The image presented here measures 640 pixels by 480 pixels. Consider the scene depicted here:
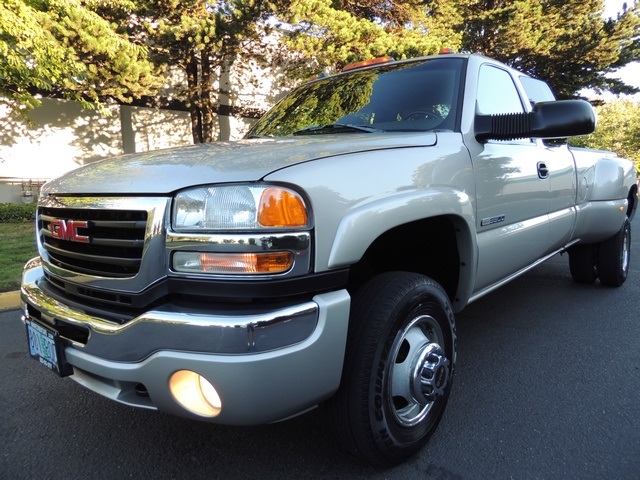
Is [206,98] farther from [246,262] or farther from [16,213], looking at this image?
[246,262]

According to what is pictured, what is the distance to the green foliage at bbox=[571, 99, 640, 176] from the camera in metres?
41.2

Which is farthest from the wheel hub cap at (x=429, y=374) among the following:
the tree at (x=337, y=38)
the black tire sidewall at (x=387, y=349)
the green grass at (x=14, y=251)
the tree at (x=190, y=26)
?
the tree at (x=337, y=38)

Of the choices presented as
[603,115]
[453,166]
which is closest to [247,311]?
[453,166]

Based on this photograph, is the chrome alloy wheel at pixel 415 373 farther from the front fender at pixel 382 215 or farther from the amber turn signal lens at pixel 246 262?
the amber turn signal lens at pixel 246 262

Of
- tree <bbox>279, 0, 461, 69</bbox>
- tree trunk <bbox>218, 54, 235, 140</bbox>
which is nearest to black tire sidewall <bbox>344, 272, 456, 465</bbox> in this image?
tree <bbox>279, 0, 461, 69</bbox>

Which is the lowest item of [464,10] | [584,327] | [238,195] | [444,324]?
[584,327]

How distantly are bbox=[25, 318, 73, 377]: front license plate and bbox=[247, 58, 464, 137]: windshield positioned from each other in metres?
1.58

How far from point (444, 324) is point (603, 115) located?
2575 inches

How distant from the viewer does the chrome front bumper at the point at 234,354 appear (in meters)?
1.47

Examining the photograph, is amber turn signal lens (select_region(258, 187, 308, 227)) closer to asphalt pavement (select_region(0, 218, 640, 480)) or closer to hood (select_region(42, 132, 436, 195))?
hood (select_region(42, 132, 436, 195))

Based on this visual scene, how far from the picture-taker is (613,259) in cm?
457

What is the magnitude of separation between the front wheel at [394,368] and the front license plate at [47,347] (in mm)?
1064

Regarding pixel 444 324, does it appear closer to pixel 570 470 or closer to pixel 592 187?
pixel 570 470

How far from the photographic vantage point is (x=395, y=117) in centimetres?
262
